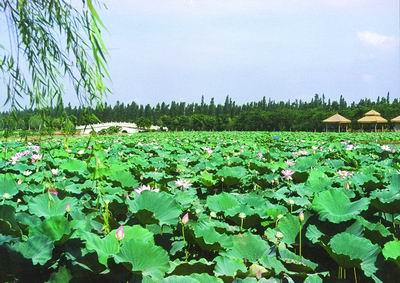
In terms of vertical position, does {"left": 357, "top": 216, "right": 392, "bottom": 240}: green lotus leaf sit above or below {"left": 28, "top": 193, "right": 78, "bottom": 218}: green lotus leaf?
below

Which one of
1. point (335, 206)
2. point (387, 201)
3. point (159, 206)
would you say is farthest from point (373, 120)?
point (159, 206)

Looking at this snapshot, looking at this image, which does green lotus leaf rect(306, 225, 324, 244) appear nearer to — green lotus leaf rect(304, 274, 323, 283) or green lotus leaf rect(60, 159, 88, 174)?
green lotus leaf rect(304, 274, 323, 283)

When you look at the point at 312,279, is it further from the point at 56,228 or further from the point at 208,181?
the point at 208,181

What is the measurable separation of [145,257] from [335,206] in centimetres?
113

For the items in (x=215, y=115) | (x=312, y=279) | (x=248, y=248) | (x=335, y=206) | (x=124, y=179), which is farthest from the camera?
(x=215, y=115)

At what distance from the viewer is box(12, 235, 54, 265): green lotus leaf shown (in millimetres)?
1917

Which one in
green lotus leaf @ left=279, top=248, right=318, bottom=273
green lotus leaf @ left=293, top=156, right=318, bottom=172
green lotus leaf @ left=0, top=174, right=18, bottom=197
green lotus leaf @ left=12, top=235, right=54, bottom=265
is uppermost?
green lotus leaf @ left=0, top=174, right=18, bottom=197

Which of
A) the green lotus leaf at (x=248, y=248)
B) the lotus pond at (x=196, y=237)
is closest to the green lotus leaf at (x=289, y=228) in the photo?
the lotus pond at (x=196, y=237)

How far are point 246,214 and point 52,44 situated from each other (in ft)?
4.22

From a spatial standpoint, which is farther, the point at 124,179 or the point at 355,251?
the point at 124,179

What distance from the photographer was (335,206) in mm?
2502

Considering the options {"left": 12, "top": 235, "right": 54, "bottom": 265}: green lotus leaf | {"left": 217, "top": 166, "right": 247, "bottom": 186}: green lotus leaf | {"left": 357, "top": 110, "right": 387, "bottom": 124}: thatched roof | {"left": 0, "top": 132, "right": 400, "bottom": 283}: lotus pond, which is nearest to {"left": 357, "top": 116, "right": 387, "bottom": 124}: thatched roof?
{"left": 357, "top": 110, "right": 387, "bottom": 124}: thatched roof

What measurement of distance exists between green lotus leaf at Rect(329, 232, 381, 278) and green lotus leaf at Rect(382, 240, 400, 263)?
0.06 metres

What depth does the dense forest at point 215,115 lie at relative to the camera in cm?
227
